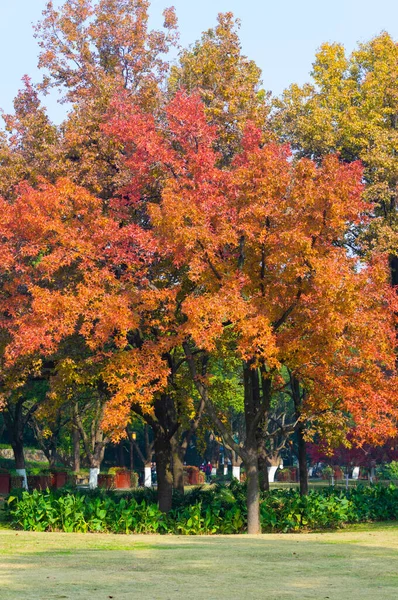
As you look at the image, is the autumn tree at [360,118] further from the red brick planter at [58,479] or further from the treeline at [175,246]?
the red brick planter at [58,479]

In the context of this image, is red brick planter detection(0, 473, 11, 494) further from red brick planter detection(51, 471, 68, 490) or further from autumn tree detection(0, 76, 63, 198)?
autumn tree detection(0, 76, 63, 198)

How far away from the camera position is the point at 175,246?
2453 cm

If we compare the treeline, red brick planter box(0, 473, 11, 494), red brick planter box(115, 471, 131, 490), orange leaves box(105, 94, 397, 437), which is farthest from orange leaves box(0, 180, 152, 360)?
red brick planter box(115, 471, 131, 490)

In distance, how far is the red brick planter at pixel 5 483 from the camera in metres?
44.3

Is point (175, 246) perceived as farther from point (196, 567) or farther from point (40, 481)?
point (40, 481)

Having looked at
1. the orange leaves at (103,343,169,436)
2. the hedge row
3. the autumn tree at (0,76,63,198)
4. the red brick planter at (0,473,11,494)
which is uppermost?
the autumn tree at (0,76,63,198)

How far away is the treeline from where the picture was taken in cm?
2423

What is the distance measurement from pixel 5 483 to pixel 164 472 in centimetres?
1718

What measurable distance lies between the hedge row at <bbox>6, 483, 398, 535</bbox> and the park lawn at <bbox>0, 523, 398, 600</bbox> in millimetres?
2208

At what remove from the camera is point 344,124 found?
3353cm

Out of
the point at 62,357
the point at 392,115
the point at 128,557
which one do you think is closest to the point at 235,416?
the point at 392,115

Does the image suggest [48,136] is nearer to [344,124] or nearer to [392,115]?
[344,124]

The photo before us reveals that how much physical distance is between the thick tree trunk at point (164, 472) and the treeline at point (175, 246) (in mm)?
60

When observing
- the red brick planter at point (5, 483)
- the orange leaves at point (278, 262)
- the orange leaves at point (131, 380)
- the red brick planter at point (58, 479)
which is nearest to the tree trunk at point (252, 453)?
the orange leaves at point (278, 262)
